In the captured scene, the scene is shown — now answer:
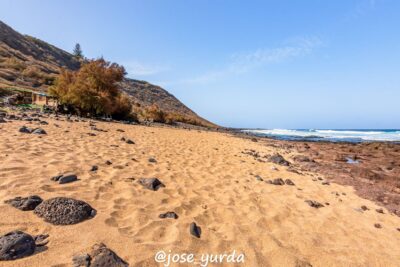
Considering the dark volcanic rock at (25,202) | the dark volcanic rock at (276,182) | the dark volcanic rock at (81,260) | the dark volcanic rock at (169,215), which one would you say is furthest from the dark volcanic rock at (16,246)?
the dark volcanic rock at (276,182)

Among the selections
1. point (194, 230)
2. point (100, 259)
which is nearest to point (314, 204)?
point (194, 230)

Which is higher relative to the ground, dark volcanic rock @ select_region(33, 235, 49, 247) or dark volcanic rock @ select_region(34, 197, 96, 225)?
dark volcanic rock @ select_region(34, 197, 96, 225)

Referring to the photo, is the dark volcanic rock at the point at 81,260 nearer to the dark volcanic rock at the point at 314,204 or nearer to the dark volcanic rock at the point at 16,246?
the dark volcanic rock at the point at 16,246

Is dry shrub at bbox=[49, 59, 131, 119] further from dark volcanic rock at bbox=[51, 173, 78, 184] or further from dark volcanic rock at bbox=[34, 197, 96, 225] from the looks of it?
dark volcanic rock at bbox=[34, 197, 96, 225]

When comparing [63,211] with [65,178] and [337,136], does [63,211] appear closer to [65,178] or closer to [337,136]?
[65,178]

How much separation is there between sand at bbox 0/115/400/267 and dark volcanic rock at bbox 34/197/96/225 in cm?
10

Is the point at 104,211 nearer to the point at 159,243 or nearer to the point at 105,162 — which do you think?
the point at 159,243

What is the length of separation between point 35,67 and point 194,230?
56258 millimetres

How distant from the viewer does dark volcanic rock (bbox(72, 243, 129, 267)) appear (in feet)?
8.66

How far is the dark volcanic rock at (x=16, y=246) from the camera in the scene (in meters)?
2.60

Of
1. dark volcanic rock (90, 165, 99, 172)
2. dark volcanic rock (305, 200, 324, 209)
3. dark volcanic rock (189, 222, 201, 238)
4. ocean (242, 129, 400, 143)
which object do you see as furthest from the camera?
ocean (242, 129, 400, 143)

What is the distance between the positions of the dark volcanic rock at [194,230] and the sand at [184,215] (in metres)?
0.09

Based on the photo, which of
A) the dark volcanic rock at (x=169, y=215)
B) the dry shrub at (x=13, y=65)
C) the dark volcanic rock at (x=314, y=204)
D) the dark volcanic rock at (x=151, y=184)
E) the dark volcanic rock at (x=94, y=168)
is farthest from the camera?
the dry shrub at (x=13, y=65)

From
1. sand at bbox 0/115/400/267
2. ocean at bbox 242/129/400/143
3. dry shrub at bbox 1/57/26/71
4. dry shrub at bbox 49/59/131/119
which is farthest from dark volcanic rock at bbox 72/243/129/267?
dry shrub at bbox 1/57/26/71
